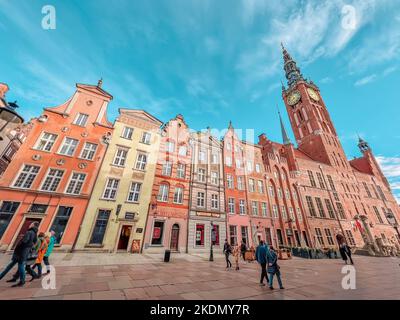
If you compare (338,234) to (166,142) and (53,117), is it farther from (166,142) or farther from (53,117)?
(53,117)

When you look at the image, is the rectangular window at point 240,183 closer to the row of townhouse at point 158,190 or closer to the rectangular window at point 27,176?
the row of townhouse at point 158,190

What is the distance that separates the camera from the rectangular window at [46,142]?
15586mm

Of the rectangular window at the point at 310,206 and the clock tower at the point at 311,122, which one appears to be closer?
the rectangular window at the point at 310,206

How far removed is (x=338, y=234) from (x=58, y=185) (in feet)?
130

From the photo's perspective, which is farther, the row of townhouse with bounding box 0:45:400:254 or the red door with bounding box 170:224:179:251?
the red door with bounding box 170:224:179:251

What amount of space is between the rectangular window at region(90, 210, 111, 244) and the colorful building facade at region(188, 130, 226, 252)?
27.7ft

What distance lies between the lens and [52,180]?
49.6 ft

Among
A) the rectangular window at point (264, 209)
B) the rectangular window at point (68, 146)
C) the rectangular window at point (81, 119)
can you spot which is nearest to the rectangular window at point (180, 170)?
the rectangular window at point (68, 146)

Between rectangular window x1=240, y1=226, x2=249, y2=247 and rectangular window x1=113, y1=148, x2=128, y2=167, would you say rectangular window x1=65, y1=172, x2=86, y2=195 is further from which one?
rectangular window x1=240, y1=226, x2=249, y2=247

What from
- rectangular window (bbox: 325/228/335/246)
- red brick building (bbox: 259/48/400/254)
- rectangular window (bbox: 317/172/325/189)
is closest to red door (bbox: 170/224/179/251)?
red brick building (bbox: 259/48/400/254)

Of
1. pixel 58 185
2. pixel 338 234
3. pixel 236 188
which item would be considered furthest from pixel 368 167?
pixel 58 185

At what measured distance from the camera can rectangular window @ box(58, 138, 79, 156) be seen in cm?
1650

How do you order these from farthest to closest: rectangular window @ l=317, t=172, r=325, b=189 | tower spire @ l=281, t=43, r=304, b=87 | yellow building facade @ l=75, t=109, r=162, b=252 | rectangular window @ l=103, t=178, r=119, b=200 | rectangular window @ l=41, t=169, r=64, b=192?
tower spire @ l=281, t=43, r=304, b=87 → rectangular window @ l=317, t=172, r=325, b=189 → rectangular window @ l=103, t=178, r=119, b=200 → yellow building facade @ l=75, t=109, r=162, b=252 → rectangular window @ l=41, t=169, r=64, b=192

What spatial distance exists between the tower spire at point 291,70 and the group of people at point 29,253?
65396mm
